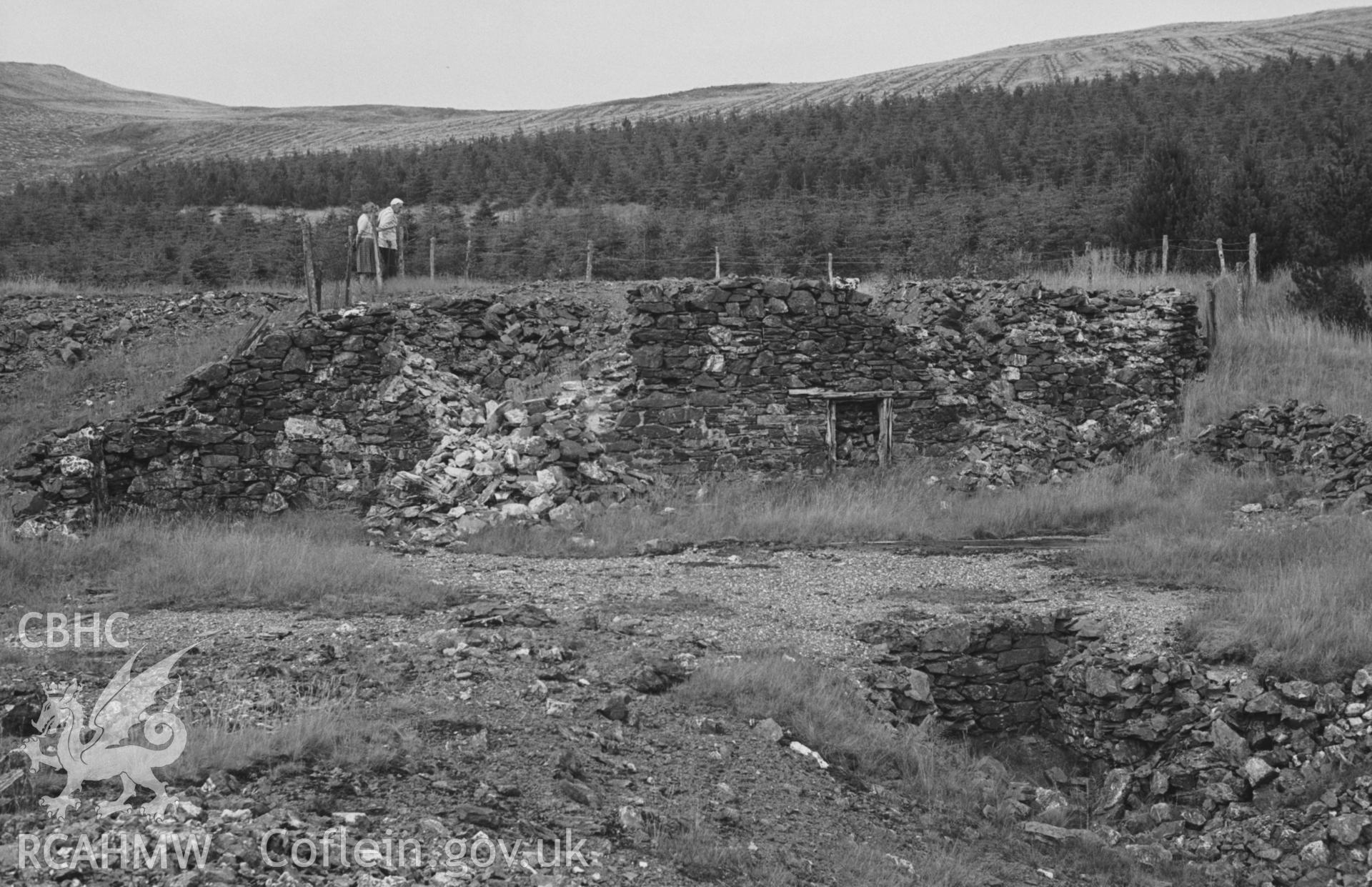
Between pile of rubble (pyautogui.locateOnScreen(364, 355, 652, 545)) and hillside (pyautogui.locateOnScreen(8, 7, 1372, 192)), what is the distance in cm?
4266

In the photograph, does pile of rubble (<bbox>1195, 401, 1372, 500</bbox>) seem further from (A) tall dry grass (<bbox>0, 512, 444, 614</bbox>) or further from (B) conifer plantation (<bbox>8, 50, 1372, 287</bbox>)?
(A) tall dry grass (<bbox>0, 512, 444, 614</bbox>)

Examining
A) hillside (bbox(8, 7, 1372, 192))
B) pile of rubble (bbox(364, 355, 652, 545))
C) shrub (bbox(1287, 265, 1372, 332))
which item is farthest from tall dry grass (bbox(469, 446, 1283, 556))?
hillside (bbox(8, 7, 1372, 192))

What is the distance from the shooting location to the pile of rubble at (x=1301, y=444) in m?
14.6

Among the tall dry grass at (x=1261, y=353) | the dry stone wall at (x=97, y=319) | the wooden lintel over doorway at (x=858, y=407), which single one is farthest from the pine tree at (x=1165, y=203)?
the dry stone wall at (x=97, y=319)

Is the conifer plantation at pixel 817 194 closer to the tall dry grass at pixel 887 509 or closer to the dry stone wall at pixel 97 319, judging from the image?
the dry stone wall at pixel 97 319

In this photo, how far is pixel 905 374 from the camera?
17.2m

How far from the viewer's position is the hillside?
5991 centimetres

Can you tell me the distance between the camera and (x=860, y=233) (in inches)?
1293

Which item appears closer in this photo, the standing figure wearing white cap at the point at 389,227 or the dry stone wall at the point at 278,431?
the dry stone wall at the point at 278,431

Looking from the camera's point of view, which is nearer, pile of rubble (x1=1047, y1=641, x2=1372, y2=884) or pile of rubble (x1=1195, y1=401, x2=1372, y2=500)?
pile of rubble (x1=1047, y1=641, x2=1372, y2=884)

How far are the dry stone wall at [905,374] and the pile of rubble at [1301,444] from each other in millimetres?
1300

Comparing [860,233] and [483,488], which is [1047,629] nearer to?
[483,488]

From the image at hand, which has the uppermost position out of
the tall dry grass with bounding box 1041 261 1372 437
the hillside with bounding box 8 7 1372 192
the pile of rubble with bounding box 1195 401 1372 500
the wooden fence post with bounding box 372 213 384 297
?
the hillside with bounding box 8 7 1372 192

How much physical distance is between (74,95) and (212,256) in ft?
180
